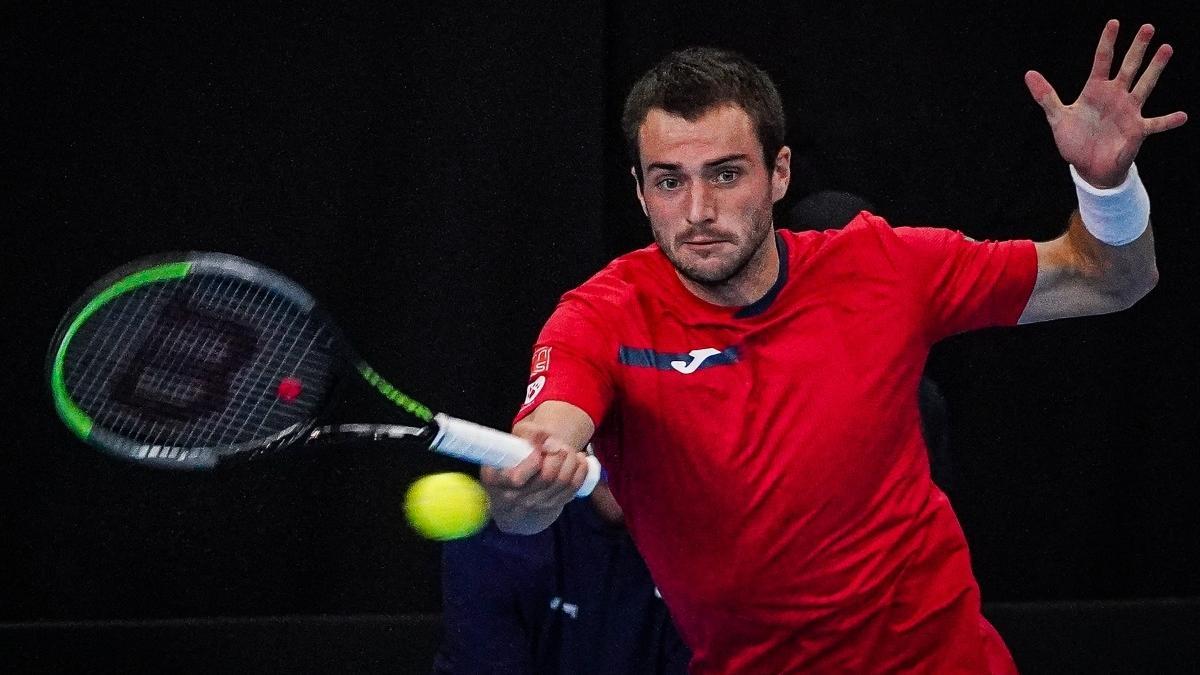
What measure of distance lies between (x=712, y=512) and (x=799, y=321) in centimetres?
32

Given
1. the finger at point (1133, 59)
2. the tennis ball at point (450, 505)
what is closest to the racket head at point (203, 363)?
the tennis ball at point (450, 505)

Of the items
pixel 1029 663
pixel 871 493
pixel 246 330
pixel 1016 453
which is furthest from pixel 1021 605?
Result: pixel 246 330

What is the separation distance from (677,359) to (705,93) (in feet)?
1.33

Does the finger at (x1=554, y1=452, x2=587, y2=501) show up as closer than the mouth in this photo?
Yes

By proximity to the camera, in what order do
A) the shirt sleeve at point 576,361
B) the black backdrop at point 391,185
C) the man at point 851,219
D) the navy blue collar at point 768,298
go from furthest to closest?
the black backdrop at point 391,185
the man at point 851,219
the navy blue collar at point 768,298
the shirt sleeve at point 576,361

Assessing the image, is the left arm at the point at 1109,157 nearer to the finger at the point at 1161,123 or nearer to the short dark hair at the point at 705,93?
A: the finger at the point at 1161,123

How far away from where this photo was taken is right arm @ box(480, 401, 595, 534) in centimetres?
168

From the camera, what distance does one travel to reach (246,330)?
202 centimetres

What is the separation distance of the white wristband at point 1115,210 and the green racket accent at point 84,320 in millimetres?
1282

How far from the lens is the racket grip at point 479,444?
1.68 m

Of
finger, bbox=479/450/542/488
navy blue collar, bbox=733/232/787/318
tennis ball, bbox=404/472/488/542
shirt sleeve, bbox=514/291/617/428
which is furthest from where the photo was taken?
navy blue collar, bbox=733/232/787/318

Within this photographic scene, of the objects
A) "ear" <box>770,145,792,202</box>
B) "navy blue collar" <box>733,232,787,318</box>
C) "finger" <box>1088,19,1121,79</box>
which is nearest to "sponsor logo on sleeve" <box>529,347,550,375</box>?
"navy blue collar" <box>733,232,787,318</box>

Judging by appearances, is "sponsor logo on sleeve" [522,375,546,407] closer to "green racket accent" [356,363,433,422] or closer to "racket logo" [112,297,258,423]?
"green racket accent" [356,363,433,422]

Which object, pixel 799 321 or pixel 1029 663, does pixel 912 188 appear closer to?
pixel 1029 663
